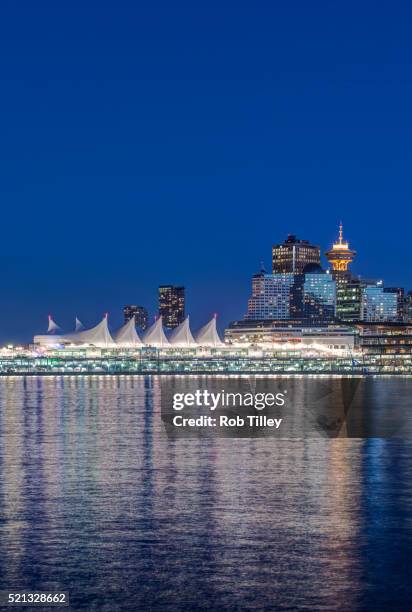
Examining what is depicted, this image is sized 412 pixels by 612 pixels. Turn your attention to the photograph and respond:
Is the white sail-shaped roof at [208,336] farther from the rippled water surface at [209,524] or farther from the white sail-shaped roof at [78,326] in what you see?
the rippled water surface at [209,524]

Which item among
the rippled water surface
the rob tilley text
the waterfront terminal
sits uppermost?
the waterfront terminal

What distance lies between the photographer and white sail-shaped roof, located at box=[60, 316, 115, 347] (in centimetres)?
15138

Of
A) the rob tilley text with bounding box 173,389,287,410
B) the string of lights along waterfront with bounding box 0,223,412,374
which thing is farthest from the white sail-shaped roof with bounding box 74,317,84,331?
the rob tilley text with bounding box 173,389,287,410

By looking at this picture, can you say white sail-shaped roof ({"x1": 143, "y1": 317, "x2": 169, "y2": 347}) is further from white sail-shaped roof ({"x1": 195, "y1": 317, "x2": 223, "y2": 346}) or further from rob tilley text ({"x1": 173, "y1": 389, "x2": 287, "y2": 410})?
rob tilley text ({"x1": 173, "y1": 389, "x2": 287, "y2": 410})

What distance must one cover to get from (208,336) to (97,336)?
56.6ft

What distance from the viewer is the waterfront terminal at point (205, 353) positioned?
138m

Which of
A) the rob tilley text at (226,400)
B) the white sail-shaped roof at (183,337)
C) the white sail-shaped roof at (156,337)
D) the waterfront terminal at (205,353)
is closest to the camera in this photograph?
the rob tilley text at (226,400)

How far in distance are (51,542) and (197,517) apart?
363 centimetres

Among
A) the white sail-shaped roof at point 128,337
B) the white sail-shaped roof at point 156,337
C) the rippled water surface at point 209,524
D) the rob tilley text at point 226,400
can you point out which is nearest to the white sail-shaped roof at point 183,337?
the white sail-shaped roof at point 156,337

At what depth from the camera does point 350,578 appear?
17.1 m

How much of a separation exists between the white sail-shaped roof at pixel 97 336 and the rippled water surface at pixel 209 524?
114724 millimetres

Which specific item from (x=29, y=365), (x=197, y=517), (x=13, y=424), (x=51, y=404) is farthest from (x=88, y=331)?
(x=197, y=517)

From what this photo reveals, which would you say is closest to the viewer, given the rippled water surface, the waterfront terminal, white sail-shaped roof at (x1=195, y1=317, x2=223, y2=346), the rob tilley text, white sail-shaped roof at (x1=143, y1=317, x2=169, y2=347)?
the rippled water surface

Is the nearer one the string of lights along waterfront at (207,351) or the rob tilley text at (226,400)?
the rob tilley text at (226,400)
